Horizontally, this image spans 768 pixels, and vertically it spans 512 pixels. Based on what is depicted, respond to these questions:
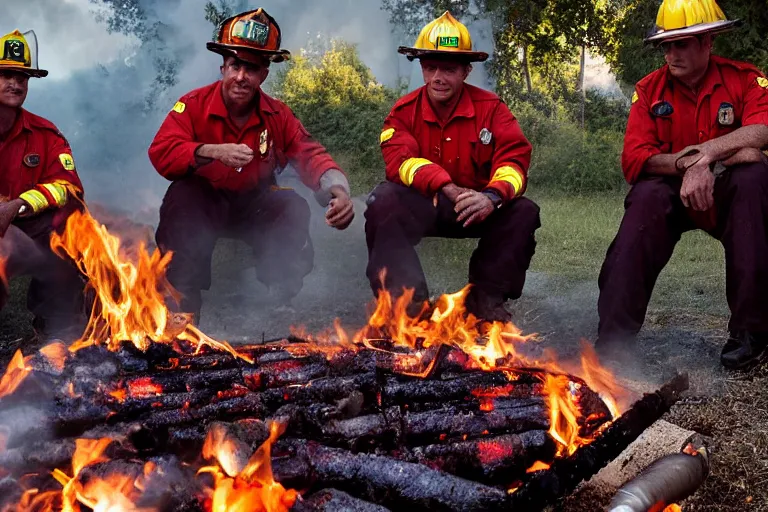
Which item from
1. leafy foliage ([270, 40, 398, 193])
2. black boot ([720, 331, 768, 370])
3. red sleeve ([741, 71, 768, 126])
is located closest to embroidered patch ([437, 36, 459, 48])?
red sleeve ([741, 71, 768, 126])

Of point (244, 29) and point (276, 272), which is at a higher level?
point (244, 29)

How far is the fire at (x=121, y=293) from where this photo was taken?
3.40 m

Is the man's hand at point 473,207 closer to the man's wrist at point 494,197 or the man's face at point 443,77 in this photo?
the man's wrist at point 494,197

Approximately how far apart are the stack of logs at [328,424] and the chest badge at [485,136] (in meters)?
2.00

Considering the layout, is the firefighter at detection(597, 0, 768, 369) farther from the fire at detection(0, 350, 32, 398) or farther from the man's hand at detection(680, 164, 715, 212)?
the fire at detection(0, 350, 32, 398)

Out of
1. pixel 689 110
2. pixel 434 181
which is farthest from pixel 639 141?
pixel 434 181

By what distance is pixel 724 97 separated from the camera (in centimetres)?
428

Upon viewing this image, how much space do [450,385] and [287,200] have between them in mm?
2491

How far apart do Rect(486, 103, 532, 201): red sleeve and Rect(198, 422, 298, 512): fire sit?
8.39ft

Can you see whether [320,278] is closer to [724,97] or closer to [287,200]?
[287,200]

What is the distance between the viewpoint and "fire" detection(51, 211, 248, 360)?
11.2 ft

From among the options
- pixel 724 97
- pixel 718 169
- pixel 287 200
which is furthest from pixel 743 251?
pixel 287 200

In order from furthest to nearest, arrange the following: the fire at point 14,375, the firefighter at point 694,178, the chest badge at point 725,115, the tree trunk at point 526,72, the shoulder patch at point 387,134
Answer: the tree trunk at point 526,72 → the shoulder patch at point 387,134 → the chest badge at point 725,115 → the firefighter at point 694,178 → the fire at point 14,375

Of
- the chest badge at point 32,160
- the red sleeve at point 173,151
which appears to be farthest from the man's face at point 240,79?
the chest badge at point 32,160
